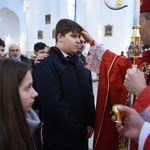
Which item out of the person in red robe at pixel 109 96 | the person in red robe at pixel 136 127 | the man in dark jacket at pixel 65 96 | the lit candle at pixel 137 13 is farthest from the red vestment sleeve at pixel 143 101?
the man in dark jacket at pixel 65 96

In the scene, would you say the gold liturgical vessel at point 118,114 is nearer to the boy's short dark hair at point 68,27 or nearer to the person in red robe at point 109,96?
the person in red robe at point 109,96

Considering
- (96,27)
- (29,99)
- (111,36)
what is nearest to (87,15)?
(96,27)

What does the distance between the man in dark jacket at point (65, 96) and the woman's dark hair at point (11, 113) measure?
783 millimetres

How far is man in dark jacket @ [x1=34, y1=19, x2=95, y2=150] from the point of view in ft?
6.86

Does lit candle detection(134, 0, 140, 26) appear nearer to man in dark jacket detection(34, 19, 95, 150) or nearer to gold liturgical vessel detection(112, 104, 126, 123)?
gold liturgical vessel detection(112, 104, 126, 123)

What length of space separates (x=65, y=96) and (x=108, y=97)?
36 centimetres

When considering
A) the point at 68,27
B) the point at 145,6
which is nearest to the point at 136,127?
the point at 145,6

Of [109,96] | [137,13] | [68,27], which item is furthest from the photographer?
[68,27]

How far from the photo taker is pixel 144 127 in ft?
3.99

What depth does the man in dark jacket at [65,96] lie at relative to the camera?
2.09 m

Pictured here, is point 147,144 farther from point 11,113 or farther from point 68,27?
point 68,27

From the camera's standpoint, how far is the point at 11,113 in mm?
1237

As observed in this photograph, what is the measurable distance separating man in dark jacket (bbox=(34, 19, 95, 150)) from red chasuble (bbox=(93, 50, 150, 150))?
0.17m

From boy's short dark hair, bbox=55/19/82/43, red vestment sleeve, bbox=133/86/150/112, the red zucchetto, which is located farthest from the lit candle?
boy's short dark hair, bbox=55/19/82/43
